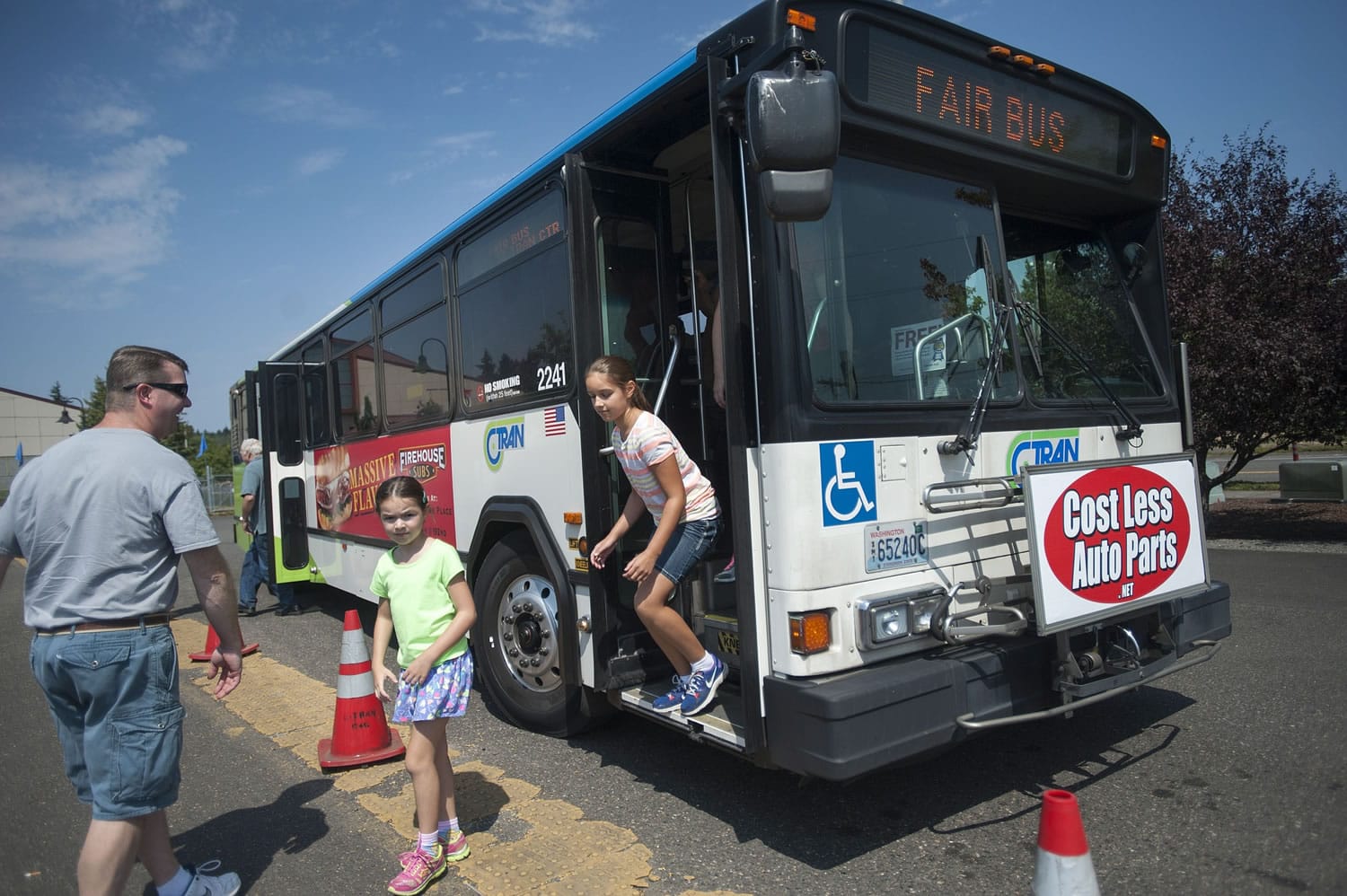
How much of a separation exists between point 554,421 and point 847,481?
1804 millimetres

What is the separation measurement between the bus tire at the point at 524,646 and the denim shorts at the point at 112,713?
1870 mm

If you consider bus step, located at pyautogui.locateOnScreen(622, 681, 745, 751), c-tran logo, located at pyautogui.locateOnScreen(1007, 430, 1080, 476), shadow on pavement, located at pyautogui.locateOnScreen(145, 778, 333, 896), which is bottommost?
shadow on pavement, located at pyautogui.locateOnScreen(145, 778, 333, 896)

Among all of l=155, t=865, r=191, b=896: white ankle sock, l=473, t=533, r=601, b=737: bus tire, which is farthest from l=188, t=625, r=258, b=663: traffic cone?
l=155, t=865, r=191, b=896: white ankle sock

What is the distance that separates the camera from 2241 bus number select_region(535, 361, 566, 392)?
4496 millimetres

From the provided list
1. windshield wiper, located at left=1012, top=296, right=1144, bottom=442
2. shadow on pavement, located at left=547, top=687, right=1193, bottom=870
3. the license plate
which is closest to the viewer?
the license plate

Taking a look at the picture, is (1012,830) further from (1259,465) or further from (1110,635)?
(1259,465)

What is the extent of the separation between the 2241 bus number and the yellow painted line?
193 cm

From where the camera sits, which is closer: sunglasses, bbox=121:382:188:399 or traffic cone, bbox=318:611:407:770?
sunglasses, bbox=121:382:188:399

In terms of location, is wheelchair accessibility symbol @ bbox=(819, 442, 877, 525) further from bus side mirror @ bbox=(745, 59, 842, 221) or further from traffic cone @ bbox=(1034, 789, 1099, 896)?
traffic cone @ bbox=(1034, 789, 1099, 896)

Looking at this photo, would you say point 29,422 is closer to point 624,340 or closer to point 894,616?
point 624,340

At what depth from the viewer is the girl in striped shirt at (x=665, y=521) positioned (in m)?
3.62

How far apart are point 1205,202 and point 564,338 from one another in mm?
10423

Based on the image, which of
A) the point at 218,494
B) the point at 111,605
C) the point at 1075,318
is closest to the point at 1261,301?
the point at 1075,318

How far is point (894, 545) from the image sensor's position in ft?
11.0
